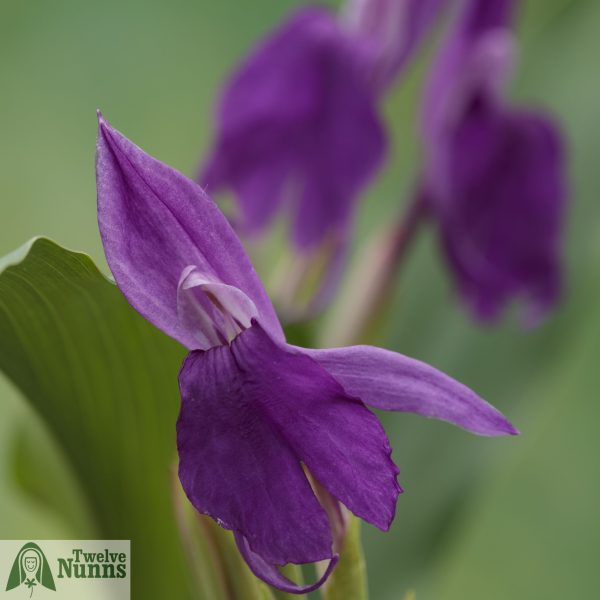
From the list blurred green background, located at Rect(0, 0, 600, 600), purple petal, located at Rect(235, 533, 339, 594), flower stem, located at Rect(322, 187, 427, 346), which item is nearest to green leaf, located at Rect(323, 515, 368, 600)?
purple petal, located at Rect(235, 533, 339, 594)

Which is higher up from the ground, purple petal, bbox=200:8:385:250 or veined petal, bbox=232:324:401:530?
purple petal, bbox=200:8:385:250

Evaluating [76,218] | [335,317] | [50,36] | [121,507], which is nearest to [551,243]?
[335,317]

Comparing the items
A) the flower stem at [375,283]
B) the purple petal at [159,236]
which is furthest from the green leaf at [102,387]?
the flower stem at [375,283]

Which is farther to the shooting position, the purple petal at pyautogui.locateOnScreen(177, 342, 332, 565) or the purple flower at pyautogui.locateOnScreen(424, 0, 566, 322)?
the purple flower at pyautogui.locateOnScreen(424, 0, 566, 322)

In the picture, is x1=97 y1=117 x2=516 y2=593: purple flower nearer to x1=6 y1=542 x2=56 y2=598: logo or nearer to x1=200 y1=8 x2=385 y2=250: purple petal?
x1=6 y1=542 x2=56 y2=598: logo

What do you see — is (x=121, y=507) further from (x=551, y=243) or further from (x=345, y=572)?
(x=551, y=243)

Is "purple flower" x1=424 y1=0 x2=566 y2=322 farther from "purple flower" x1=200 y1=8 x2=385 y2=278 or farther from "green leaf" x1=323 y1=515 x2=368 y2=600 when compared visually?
"green leaf" x1=323 y1=515 x2=368 y2=600

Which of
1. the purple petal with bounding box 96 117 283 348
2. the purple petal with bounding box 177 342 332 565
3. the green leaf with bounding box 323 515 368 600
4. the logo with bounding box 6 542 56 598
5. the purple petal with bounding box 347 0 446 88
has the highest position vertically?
the purple petal with bounding box 347 0 446 88
